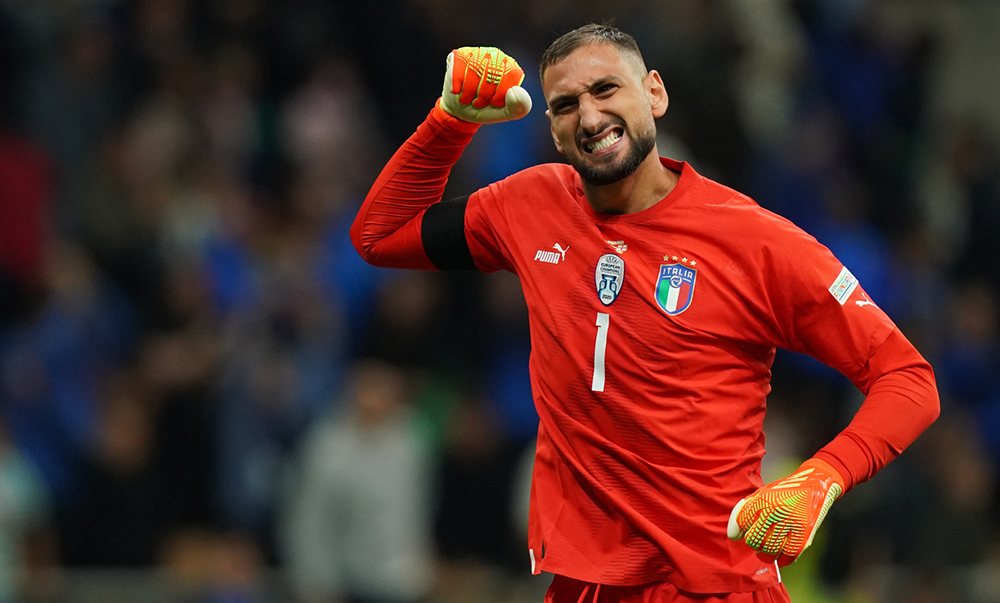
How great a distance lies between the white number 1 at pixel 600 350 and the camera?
12.7ft

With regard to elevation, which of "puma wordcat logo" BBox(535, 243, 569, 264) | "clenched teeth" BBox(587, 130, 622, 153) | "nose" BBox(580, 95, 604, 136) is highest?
"nose" BBox(580, 95, 604, 136)

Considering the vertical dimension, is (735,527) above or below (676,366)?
below

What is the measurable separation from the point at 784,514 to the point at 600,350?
74cm

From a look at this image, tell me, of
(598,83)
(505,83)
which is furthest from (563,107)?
(505,83)

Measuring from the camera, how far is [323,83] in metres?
9.79

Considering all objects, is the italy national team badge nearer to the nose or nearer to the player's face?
the player's face

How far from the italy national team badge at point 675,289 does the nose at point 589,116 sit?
44cm

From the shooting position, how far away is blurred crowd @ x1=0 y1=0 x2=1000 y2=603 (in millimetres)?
7809

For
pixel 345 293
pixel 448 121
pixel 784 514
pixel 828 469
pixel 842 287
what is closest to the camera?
pixel 784 514

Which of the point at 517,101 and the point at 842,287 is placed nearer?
the point at 842,287

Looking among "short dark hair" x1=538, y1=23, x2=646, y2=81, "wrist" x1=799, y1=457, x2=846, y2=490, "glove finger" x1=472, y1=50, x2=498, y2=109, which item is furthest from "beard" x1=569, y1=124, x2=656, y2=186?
"wrist" x1=799, y1=457, x2=846, y2=490

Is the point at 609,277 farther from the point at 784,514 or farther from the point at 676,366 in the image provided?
the point at 784,514

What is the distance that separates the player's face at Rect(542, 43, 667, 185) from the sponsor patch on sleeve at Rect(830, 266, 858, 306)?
651 millimetres

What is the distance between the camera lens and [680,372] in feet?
12.6
